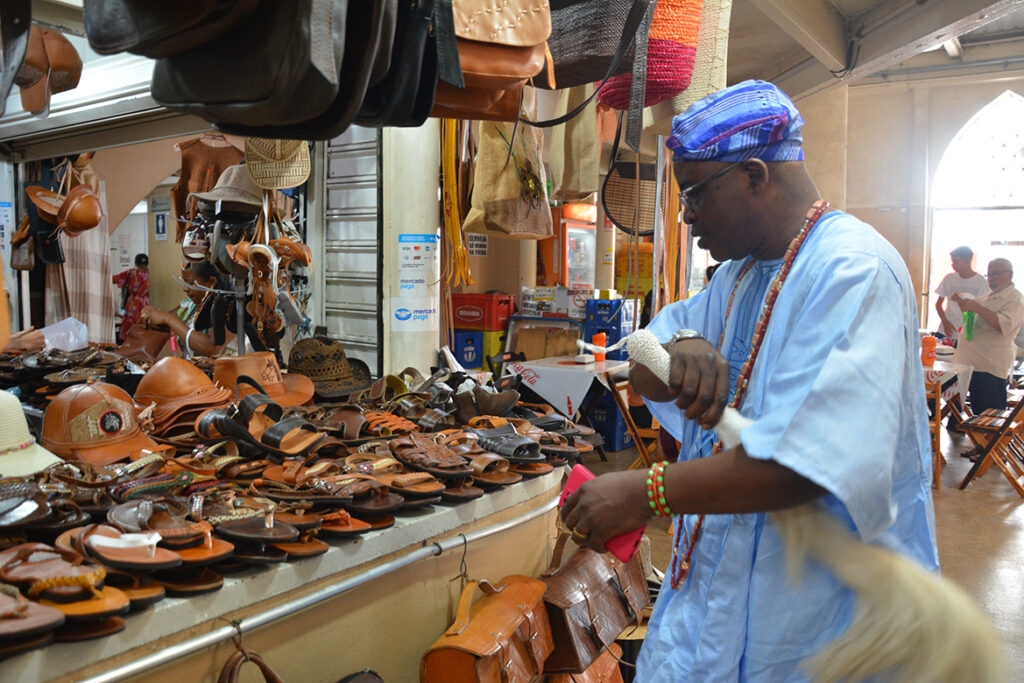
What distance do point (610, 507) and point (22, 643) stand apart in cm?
104

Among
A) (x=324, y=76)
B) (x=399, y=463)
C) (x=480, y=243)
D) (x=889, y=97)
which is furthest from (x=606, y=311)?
(x=889, y=97)

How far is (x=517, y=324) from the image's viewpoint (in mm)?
8477

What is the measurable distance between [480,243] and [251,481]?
869cm

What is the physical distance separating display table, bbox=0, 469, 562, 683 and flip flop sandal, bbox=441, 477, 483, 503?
3cm

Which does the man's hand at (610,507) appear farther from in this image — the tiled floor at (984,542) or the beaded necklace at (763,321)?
the tiled floor at (984,542)

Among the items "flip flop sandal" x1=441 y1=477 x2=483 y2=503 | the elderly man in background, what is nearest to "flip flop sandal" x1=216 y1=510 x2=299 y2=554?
"flip flop sandal" x1=441 y1=477 x2=483 y2=503

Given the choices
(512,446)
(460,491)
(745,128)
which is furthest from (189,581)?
(745,128)

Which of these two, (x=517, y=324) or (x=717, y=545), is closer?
(x=717, y=545)

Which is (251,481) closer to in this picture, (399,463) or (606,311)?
(399,463)

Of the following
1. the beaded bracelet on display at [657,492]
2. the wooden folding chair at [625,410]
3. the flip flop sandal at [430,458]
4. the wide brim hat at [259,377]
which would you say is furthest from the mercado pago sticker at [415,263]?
the beaded bracelet on display at [657,492]

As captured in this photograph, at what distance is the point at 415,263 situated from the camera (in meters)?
4.27

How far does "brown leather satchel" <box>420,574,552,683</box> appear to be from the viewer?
6.77 feet

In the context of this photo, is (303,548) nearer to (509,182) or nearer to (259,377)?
(259,377)

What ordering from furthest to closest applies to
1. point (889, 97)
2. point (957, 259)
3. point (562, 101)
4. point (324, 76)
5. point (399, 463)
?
point (889, 97) → point (957, 259) → point (562, 101) → point (399, 463) → point (324, 76)
